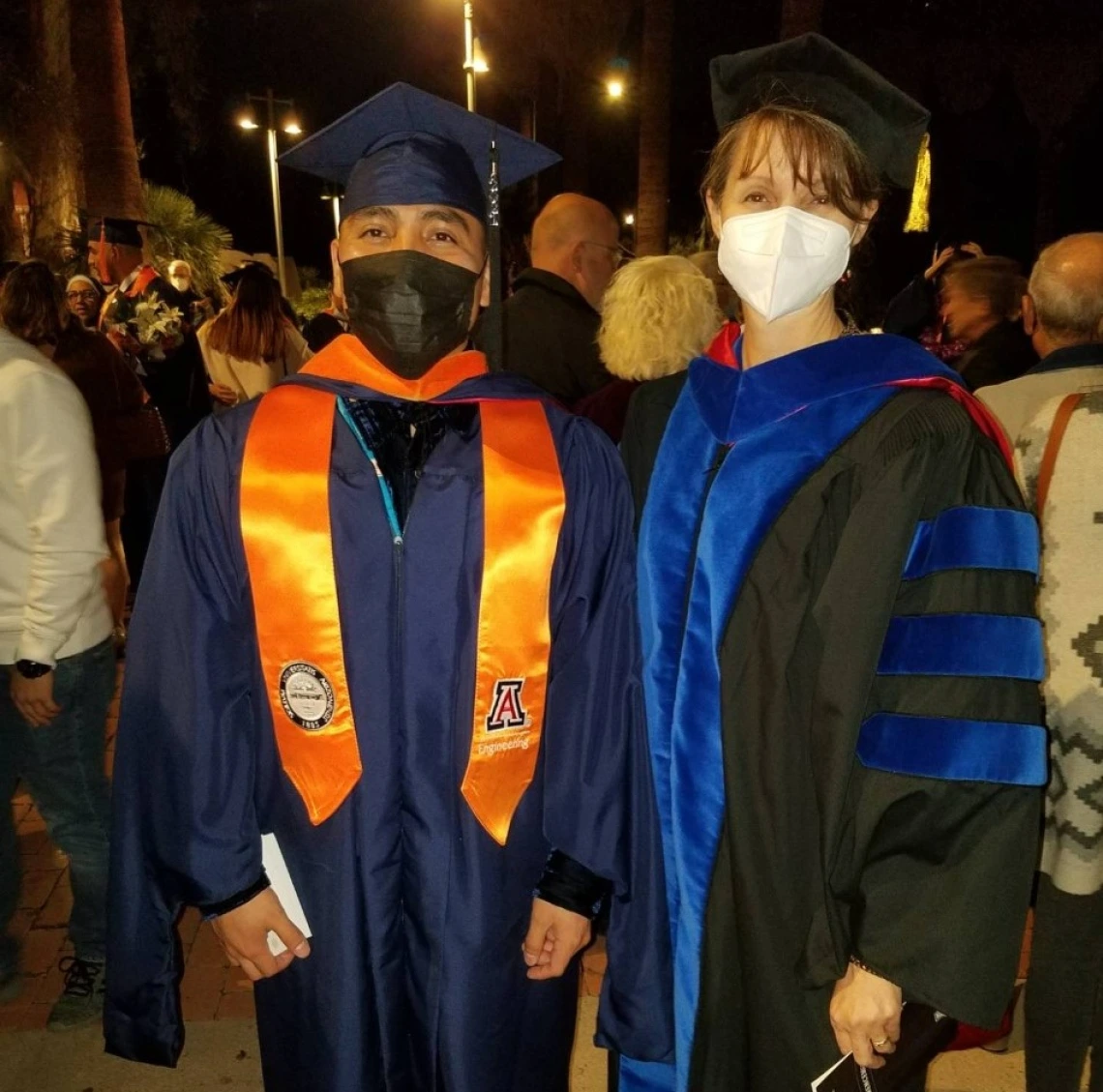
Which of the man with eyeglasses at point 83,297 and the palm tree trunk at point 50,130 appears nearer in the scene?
the man with eyeglasses at point 83,297

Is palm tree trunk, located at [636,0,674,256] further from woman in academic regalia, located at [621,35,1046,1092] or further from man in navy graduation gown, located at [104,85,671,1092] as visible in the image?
man in navy graduation gown, located at [104,85,671,1092]

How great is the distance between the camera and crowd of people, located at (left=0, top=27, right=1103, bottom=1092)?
4.91 ft

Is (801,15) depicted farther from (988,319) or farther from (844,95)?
(844,95)

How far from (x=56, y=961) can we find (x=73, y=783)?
76 cm

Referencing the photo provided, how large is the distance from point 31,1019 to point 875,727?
111 inches

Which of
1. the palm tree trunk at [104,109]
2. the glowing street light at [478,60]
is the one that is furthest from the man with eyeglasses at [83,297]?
the palm tree trunk at [104,109]

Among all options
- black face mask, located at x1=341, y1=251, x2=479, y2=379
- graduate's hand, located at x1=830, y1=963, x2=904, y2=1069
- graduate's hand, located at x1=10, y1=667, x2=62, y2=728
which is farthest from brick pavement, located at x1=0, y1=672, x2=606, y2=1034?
black face mask, located at x1=341, y1=251, x2=479, y2=379

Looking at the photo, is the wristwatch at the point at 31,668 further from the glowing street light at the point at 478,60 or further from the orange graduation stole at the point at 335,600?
the glowing street light at the point at 478,60

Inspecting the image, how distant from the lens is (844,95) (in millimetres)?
1738

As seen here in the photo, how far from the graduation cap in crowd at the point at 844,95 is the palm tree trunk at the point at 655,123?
429 inches

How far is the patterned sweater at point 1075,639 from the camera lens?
2104 mm

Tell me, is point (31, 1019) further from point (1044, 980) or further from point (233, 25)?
point (233, 25)

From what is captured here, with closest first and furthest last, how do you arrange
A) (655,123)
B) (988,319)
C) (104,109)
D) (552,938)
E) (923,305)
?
1. (552,938)
2. (988,319)
3. (923,305)
4. (104,109)
5. (655,123)

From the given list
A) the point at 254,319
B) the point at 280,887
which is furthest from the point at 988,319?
the point at 254,319
